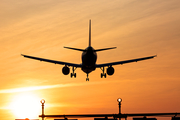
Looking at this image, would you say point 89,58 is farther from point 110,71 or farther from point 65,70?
point 65,70

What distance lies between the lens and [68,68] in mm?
84125

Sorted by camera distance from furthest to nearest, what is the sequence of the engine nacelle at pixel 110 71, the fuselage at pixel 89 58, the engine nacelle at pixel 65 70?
1. the engine nacelle at pixel 65 70
2. the engine nacelle at pixel 110 71
3. the fuselage at pixel 89 58

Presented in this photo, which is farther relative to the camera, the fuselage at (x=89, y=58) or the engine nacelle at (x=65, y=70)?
the engine nacelle at (x=65, y=70)

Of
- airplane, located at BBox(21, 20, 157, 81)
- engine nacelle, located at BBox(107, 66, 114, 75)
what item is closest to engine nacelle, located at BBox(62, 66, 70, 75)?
airplane, located at BBox(21, 20, 157, 81)

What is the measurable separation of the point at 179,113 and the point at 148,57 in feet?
70.0

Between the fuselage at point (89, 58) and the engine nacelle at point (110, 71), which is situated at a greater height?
the fuselage at point (89, 58)

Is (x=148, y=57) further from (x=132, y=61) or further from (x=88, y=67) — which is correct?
(x=88, y=67)

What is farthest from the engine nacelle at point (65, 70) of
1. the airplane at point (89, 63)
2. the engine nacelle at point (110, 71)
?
the engine nacelle at point (110, 71)

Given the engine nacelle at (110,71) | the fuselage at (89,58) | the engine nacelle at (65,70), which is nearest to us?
the fuselage at (89,58)

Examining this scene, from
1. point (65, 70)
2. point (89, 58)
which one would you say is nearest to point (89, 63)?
point (89, 58)

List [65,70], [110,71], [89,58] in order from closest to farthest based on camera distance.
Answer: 1. [89,58]
2. [110,71]
3. [65,70]

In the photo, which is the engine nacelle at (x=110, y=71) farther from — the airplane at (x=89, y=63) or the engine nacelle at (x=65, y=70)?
the engine nacelle at (x=65, y=70)

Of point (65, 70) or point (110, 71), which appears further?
point (65, 70)

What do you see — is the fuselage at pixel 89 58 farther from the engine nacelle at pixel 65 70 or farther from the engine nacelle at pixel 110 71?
the engine nacelle at pixel 65 70
